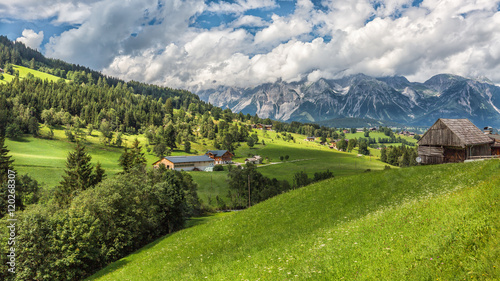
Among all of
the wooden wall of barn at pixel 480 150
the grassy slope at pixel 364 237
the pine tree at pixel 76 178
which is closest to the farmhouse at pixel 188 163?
the pine tree at pixel 76 178

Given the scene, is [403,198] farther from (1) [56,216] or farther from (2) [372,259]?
(1) [56,216]

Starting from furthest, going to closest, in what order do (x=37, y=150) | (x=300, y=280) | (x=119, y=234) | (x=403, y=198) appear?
(x=37, y=150) → (x=119, y=234) → (x=403, y=198) → (x=300, y=280)

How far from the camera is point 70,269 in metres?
35.4

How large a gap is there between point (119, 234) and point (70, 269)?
8.53 meters

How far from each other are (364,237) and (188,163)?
16640cm

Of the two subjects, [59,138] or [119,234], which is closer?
[119,234]

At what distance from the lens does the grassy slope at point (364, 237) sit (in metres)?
9.96

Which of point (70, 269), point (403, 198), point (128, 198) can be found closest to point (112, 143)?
point (128, 198)

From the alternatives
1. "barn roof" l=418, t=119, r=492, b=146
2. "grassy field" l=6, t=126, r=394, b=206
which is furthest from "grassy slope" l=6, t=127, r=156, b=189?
A: "barn roof" l=418, t=119, r=492, b=146

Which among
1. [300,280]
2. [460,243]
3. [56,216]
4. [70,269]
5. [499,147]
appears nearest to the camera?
[460,243]

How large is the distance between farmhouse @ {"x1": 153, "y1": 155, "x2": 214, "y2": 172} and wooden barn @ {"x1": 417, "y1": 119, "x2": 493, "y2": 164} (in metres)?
139

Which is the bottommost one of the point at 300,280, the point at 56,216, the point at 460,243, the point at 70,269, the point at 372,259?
the point at 70,269

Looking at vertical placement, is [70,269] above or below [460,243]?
below

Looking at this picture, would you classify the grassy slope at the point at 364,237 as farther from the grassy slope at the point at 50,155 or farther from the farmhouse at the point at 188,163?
the farmhouse at the point at 188,163
